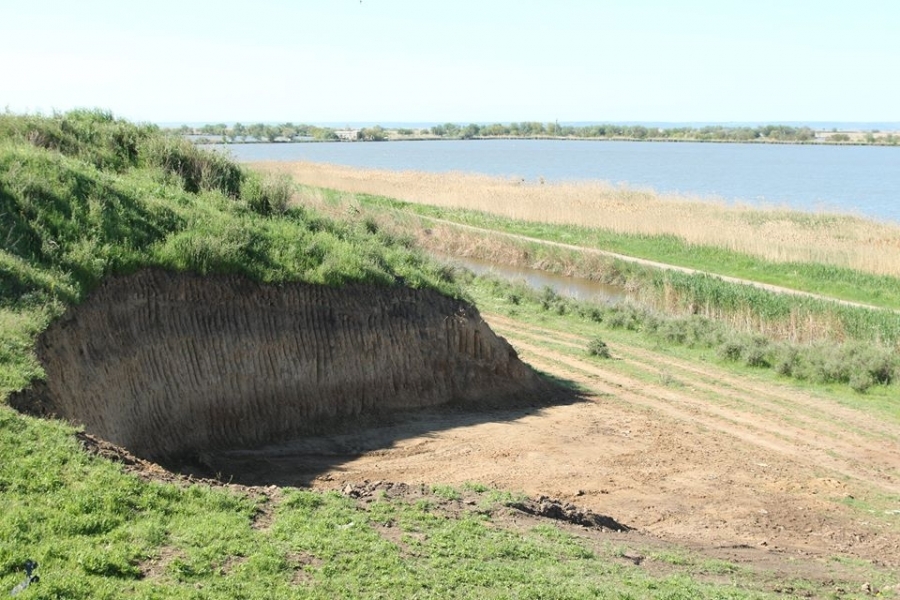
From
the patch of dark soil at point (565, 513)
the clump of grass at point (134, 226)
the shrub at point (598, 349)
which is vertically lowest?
the shrub at point (598, 349)

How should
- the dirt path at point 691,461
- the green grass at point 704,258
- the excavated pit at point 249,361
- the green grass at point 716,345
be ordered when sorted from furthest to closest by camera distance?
the green grass at point 704,258
the green grass at point 716,345
the dirt path at point 691,461
the excavated pit at point 249,361

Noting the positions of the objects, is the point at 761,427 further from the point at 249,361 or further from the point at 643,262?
the point at 643,262

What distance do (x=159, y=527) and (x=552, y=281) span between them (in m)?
32.3

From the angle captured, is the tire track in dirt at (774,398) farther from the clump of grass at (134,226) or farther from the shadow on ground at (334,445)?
the clump of grass at (134,226)

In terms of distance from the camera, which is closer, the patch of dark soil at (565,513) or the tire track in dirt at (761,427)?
the patch of dark soil at (565,513)

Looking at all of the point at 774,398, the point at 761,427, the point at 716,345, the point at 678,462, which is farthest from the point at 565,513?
the point at 716,345

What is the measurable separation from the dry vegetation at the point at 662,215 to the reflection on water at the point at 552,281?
7194mm

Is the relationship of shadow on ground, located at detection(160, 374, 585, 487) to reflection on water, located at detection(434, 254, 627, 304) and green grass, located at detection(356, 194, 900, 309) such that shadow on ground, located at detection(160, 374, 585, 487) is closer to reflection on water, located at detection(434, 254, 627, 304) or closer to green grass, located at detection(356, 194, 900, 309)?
reflection on water, located at detection(434, 254, 627, 304)

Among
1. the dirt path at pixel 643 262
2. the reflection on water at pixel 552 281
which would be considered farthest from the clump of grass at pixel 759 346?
the reflection on water at pixel 552 281

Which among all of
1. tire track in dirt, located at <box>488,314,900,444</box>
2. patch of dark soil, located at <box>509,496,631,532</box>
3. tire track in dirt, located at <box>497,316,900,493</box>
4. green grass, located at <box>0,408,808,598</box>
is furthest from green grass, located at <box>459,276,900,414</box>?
green grass, located at <box>0,408,808,598</box>

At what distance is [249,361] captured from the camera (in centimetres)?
1574

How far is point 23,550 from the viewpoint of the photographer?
7465 millimetres

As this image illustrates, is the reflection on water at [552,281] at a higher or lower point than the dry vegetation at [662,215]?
lower

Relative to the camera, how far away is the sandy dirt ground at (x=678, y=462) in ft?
44.8
